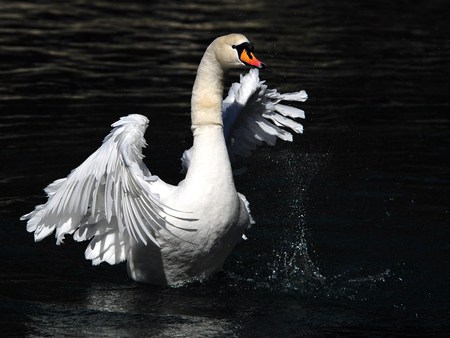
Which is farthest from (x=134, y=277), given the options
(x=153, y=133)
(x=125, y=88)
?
(x=125, y=88)

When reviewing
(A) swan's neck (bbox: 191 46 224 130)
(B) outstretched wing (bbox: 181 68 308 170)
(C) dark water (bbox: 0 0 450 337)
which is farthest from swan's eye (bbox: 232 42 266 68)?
(C) dark water (bbox: 0 0 450 337)

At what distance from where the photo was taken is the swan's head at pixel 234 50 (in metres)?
8.00

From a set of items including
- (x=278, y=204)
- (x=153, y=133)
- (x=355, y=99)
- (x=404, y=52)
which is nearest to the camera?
(x=278, y=204)

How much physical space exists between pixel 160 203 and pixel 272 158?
5.15 metres

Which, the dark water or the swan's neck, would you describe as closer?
the dark water

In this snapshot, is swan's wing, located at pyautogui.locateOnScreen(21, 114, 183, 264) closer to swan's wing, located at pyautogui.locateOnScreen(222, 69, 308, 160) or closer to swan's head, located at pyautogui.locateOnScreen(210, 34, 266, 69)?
swan's head, located at pyautogui.locateOnScreen(210, 34, 266, 69)

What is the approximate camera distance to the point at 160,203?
294 inches

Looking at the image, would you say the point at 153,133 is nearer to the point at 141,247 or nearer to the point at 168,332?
the point at 141,247

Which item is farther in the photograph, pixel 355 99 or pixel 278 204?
pixel 355 99

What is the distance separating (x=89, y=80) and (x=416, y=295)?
8484mm

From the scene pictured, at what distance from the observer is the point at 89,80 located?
15578mm

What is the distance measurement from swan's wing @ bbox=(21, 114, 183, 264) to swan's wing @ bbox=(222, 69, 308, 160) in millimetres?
1548

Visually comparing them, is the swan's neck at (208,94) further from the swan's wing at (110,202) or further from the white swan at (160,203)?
Answer: the swan's wing at (110,202)

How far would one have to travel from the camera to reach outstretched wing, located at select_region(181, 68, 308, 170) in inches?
371
